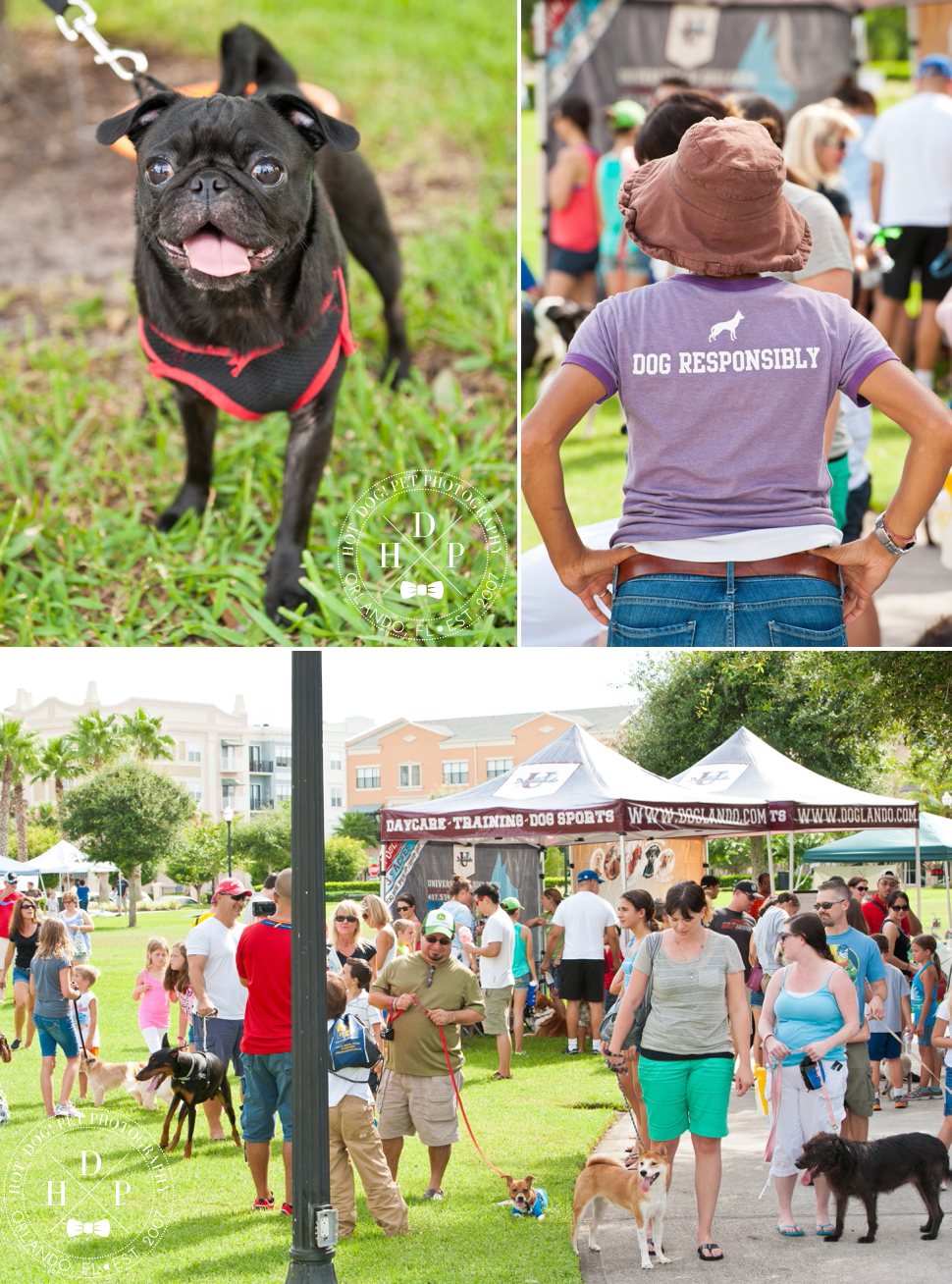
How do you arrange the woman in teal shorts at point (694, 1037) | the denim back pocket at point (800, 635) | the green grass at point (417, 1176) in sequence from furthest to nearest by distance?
the woman in teal shorts at point (694, 1037)
the green grass at point (417, 1176)
the denim back pocket at point (800, 635)

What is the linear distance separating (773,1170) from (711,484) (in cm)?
226

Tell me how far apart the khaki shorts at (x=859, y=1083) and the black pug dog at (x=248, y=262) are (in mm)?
2282

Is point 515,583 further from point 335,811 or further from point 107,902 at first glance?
point 107,902

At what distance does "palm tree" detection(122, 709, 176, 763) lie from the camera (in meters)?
3.55

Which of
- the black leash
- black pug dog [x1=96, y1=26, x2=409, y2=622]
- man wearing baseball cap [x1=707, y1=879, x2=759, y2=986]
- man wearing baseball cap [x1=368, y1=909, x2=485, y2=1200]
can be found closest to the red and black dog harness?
black pug dog [x1=96, y1=26, x2=409, y2=622]

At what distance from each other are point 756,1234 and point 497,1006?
1.11 metres

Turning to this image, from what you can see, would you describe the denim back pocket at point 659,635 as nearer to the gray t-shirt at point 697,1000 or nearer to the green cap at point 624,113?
the gray t-shirt at point 697,1000

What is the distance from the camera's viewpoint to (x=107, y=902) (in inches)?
141

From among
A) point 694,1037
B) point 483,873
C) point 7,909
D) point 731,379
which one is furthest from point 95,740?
point 731,379

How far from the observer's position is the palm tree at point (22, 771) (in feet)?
11.6

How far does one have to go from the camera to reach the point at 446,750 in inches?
146

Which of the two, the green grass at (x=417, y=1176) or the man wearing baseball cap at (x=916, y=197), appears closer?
the green grass at (x=417, y=1176)

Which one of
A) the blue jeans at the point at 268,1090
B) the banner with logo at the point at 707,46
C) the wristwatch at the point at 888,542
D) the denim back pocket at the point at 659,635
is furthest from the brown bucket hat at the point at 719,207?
the banner with logo at the point at 707,46

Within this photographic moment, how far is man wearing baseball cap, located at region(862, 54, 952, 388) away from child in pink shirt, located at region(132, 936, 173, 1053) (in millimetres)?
3058
